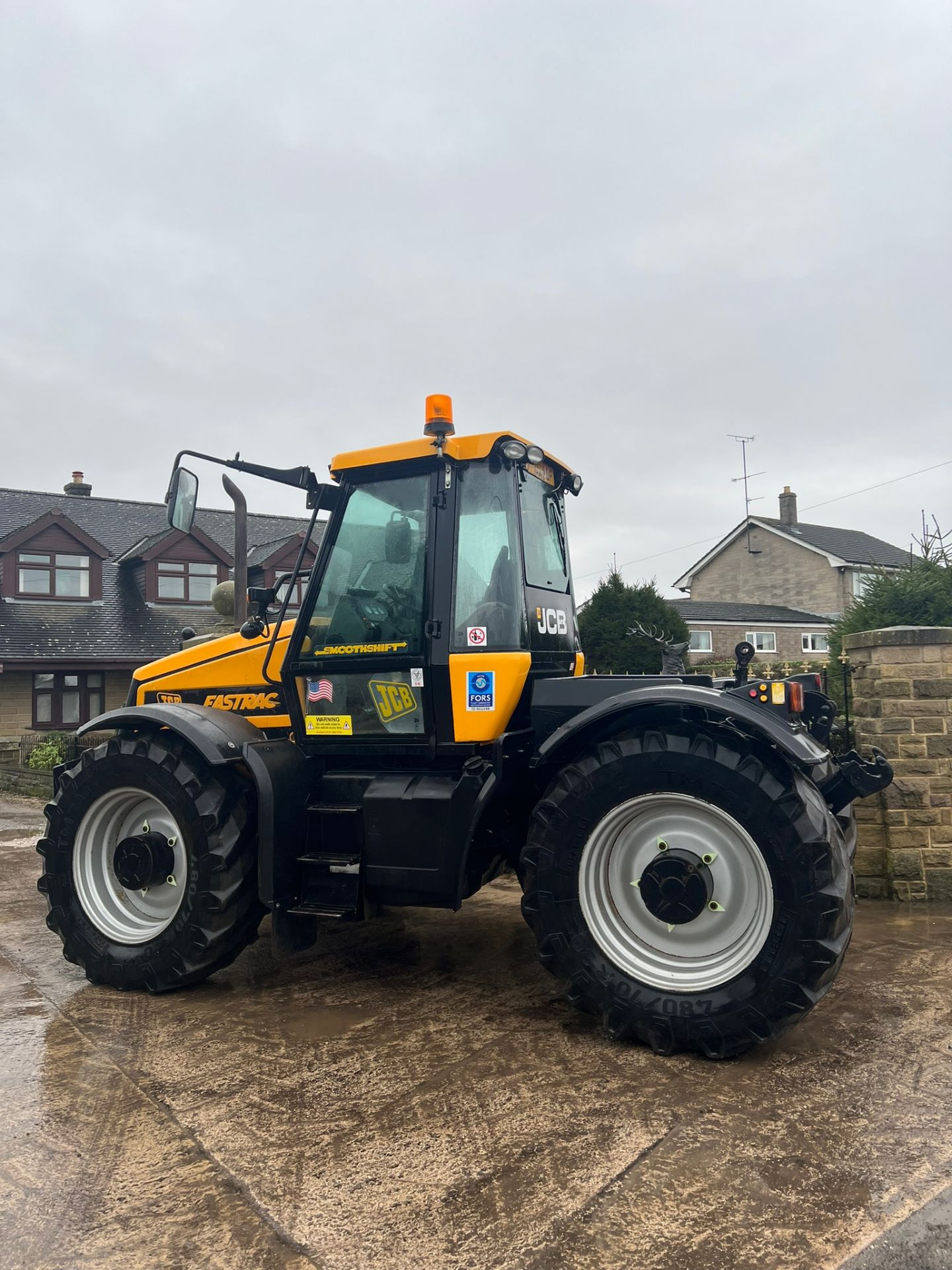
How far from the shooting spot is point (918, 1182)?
2.49 metres

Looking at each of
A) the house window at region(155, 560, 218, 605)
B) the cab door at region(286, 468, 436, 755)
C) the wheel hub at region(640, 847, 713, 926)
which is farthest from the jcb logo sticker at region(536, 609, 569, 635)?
the house window at region(155, 560, 218, 605)

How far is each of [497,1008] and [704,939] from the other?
1.01m

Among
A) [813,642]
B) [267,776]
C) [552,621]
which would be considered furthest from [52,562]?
[813,642]

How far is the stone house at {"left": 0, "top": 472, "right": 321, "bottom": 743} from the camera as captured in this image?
68.3 ft

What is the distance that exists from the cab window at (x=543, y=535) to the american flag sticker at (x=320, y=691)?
1096 millimetres

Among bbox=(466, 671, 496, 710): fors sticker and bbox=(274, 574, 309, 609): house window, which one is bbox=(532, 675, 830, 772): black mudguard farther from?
bbox=(274, 574, 309, 609): house window

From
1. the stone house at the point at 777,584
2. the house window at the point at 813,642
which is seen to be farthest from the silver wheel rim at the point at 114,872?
the house window at the point at 813,642

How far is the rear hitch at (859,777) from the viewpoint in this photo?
358 cm

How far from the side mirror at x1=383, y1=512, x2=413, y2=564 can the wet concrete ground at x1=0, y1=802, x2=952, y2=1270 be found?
2041 millimetres

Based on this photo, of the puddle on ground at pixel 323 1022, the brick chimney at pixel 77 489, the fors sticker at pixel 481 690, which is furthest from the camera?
the brick chimney at pixel 77 489

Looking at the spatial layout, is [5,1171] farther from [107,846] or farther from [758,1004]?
[758,1004]

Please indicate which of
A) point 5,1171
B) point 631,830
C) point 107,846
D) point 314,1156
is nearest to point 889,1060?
point 631,830

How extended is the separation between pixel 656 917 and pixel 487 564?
5.65 ft

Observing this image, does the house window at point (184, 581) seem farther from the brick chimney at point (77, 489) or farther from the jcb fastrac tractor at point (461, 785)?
the jcb fastrac tractor at point (461, 785)
